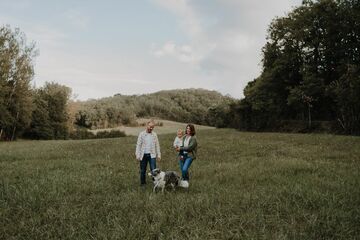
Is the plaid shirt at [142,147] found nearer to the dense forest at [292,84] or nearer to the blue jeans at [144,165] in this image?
the blue jeans at [144,165]

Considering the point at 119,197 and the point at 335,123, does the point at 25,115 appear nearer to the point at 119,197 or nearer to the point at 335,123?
the point at 335,123

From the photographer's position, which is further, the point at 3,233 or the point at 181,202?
the point at 181,202

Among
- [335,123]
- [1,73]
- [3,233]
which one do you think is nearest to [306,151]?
[3,233]

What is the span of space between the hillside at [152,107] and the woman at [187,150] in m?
88.0

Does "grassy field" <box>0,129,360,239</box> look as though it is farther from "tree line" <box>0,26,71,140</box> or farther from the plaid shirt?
"tree line" <box>0,26,71,140</box>

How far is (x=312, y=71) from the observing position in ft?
167

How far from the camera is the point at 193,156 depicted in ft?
39.1

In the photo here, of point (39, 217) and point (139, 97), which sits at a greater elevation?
point (139, 97)

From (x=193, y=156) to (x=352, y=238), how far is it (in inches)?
243

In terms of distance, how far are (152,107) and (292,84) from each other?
271ft

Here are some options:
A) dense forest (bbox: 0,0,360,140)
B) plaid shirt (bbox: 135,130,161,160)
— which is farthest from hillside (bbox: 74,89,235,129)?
plaid shirt (bbox: 135,130,161,160)

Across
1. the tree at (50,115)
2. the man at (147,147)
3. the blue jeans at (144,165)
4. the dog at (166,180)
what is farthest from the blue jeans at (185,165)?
the tree at (50,115)

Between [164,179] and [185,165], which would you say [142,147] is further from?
[164,179]

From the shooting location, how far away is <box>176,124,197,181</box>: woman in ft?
38.8
